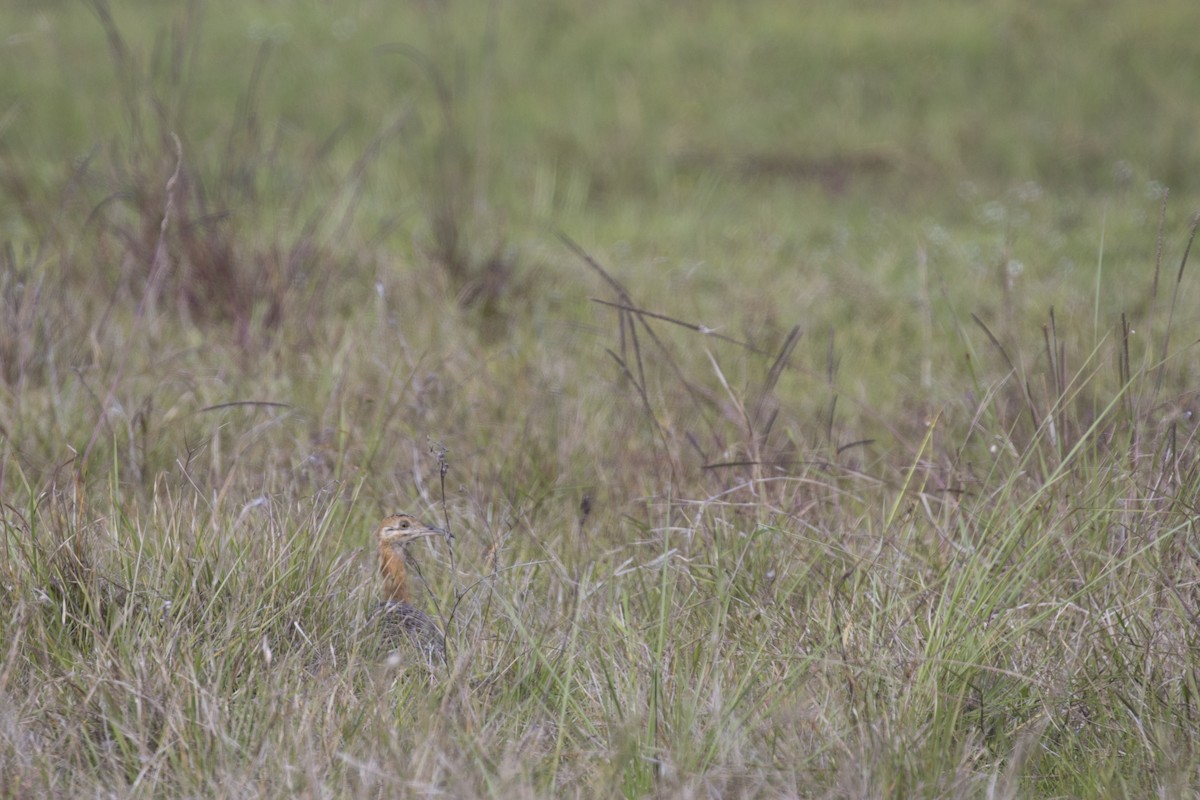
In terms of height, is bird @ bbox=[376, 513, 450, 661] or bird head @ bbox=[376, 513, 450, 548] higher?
bird head @ bbox=[376, 513, 450, 548]

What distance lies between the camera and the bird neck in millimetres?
2852

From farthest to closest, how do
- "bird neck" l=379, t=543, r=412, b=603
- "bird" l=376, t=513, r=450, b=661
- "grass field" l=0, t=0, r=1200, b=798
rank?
"bird neck" l=379, t=543, r=412, b=603 < "bird" l=376, t=513, r=450, b=661 < "grass field" l=0, t=0, r=1200, b=798

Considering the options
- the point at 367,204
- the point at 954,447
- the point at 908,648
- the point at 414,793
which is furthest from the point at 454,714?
the point at 367,204

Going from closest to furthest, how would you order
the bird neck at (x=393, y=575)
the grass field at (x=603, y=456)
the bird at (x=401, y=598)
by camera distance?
the grass field at (x=603, y=456) < the bird at (x=401, y=598) < the bird neck at (x=393, y=575)

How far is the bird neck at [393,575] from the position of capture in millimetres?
2852

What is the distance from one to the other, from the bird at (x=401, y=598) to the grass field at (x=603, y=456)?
0.04 metres

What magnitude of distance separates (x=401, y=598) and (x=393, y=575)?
0.05m

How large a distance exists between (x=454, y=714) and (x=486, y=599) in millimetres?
576

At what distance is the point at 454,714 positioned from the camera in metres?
2.22

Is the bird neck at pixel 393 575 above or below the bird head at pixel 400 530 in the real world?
below

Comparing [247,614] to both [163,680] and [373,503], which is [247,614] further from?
[373,503]

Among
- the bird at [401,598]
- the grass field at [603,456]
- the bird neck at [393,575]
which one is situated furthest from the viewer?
the bird neck at [393,575]

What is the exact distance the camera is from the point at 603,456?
3.77 metres

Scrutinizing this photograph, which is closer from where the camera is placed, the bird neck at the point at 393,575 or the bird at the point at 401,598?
the bird at the point at 401,598
